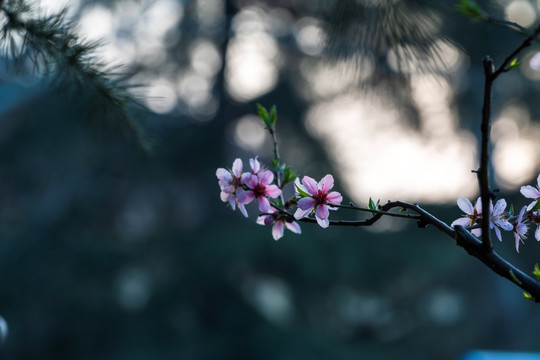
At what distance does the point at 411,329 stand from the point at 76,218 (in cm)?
342

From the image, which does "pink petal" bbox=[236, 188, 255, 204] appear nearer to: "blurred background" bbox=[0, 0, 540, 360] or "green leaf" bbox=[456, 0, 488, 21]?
"green leaf" bbox=[456, 0, 488, 21]

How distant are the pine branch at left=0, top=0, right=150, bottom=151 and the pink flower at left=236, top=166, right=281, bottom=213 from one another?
28 centimetres

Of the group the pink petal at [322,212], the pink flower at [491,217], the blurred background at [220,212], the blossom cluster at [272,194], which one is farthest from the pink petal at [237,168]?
the blurred background at [220,212]

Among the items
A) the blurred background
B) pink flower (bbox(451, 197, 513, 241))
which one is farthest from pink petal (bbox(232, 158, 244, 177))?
the blurred background

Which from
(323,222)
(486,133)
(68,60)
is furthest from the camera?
(68,60)

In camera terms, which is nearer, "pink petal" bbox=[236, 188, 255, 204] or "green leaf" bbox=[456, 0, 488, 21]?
"green leaf" bbox=[456, 0, 488, 21]

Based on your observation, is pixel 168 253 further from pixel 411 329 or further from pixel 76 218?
pixel 411 329

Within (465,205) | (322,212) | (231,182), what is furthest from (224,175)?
(465,205)

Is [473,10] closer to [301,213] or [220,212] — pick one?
[301,213]

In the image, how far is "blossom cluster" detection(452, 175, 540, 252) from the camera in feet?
1.95

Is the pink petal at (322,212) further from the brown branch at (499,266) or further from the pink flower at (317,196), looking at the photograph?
the brown branch at (499,266)

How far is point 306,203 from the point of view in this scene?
60cm

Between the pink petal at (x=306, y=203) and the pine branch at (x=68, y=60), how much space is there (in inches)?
13.3

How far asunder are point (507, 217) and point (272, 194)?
0.92 feet
